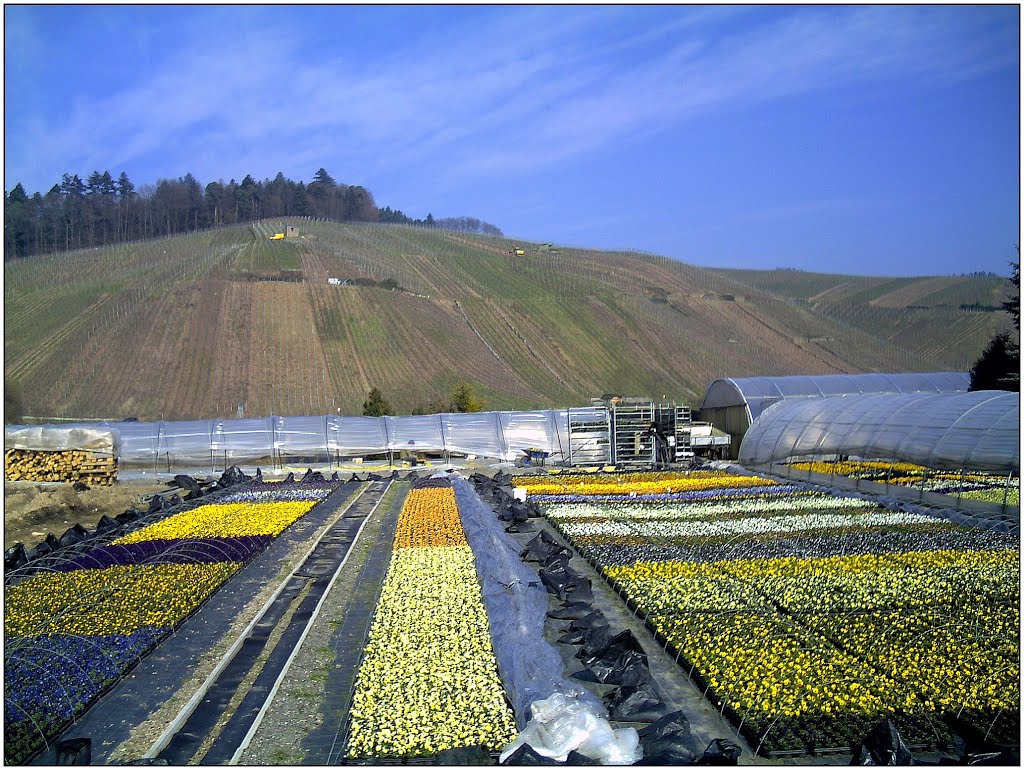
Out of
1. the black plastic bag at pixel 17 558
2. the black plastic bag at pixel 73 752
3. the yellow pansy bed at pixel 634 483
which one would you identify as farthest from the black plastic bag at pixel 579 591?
the yellow pansy bed at pixel 634 483

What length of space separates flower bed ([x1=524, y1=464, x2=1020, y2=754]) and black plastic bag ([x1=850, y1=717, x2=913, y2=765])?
51 centimetres

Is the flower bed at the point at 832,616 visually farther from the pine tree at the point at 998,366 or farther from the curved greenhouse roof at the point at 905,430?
the pine tree at the point at 998,366

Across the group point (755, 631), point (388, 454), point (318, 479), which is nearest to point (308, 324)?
point (388, 454)

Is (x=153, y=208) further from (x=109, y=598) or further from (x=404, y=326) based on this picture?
(x=109, y=598)

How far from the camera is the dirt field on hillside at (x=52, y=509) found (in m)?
20.4

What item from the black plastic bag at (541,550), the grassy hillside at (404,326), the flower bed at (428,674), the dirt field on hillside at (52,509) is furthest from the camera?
the grassy hillside at (404,326)

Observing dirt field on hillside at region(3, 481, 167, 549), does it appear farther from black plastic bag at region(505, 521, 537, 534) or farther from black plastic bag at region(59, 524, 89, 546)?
black plastic bag at region(505, 521, 537, 534)

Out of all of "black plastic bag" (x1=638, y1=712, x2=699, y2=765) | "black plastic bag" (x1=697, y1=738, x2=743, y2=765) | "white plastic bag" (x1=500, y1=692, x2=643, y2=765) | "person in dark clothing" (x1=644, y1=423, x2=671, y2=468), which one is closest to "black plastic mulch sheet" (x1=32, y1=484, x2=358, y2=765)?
"white plastic bag" (x1=500, y1=692, x2=643, y2=765)

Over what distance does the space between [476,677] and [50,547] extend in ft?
39.8

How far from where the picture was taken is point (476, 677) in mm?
8492

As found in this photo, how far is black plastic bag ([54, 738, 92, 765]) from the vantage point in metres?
6.76

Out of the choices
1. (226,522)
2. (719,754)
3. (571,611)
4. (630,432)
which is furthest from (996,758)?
(630,432)

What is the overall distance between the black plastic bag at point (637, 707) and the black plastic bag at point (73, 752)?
15.0 feet

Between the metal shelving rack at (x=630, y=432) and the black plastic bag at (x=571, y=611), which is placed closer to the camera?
the black plastic bag at (x=571, y=611)
